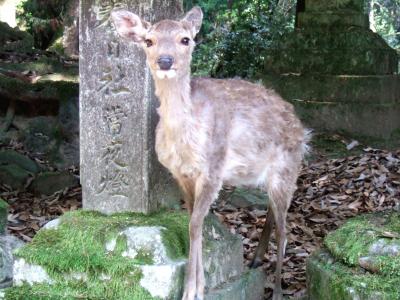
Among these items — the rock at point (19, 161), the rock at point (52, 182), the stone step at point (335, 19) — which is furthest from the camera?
the stone step at point (335, 19)

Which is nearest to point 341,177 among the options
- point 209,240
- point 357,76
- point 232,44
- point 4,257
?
point 357,76

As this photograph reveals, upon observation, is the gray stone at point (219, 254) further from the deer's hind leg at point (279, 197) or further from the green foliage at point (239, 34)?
the green foliage at point (239, 34)

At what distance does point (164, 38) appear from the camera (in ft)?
12.2

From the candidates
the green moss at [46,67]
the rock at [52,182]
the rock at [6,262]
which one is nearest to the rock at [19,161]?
the rock at [52,182]

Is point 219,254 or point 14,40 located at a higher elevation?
point 14,40

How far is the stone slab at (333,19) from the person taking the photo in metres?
8.87

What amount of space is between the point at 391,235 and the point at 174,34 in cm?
179

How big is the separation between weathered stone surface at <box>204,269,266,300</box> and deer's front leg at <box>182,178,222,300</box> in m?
0.26

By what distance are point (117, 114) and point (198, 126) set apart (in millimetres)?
694

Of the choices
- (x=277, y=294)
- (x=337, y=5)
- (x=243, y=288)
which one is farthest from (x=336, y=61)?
(x=243, y=288)

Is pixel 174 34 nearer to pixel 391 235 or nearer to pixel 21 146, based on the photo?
pixel 391 235

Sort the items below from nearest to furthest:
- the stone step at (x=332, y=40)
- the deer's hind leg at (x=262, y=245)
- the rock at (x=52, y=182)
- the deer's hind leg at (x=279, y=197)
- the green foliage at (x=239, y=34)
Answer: the deer's hind leg at (x=279, y=197) → the deer's hind leg at (x=262, y=245) → the rock at (x=52, y=182) → the stone step at (x=332, y=40) → the green foliage at (x=239, y=34)

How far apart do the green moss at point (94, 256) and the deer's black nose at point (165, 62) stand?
1.12m

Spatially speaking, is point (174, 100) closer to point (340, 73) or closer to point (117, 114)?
point (117, 114)
